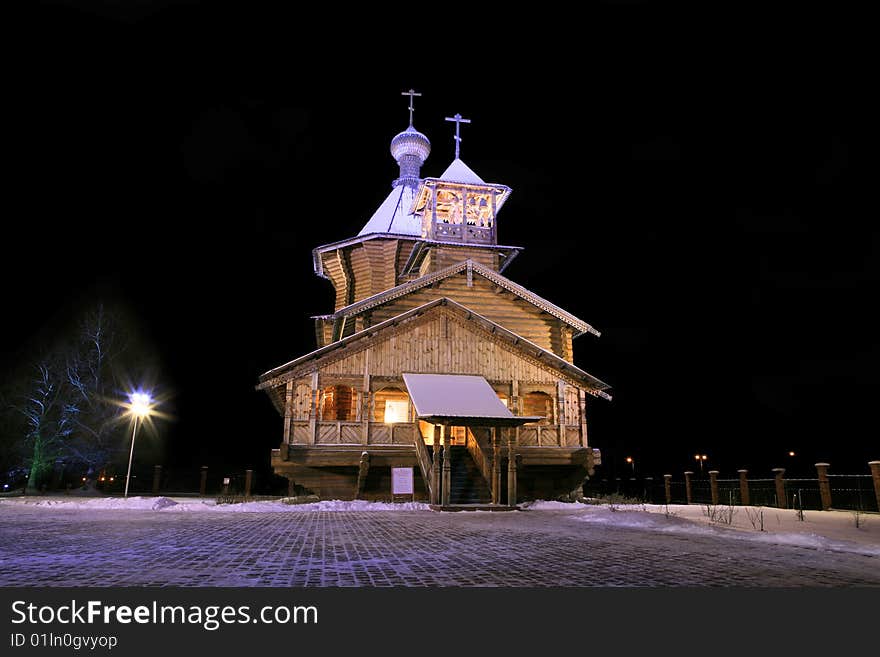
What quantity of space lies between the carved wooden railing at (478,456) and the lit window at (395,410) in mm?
6243

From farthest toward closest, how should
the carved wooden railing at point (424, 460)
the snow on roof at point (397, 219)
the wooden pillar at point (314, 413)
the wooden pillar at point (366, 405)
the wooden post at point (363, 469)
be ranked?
the snow on roof at point (397, 219) < the wooden pillar at point (366, 405) < the wooden pillar at point (314, 413) < the wooden post at point (363, 469) < the carved wooden railing at point (424, 460)

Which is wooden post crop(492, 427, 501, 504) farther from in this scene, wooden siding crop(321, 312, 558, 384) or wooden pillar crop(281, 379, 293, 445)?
wooden pillar crop(281, 379, 293, 445)

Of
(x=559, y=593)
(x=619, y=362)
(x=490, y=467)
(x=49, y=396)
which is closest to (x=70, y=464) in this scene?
(x=49, y=396)

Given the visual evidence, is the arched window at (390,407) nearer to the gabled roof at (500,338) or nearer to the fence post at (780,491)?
the gabled roof at (500,338)

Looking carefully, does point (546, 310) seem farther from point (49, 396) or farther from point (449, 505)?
point (49, 396)

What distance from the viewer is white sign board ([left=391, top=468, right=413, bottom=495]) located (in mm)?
19297

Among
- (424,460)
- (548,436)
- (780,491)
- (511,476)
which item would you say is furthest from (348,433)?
(780,491)

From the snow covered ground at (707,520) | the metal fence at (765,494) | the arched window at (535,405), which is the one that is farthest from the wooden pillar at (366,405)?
the metal fence at (765,494)

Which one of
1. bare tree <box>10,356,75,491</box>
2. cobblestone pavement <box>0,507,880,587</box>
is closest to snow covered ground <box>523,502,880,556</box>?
cobblestone pavement <box>0,507,880,587</box>

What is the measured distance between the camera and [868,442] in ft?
215

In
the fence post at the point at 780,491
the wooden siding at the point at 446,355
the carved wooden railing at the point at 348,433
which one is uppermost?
the wooden siding at the point at 446,355

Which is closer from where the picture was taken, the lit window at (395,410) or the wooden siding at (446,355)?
the wooden siding at (446,355)

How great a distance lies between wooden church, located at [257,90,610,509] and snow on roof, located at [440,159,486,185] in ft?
1.25

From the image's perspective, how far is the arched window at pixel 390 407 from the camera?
25547 millimetres
